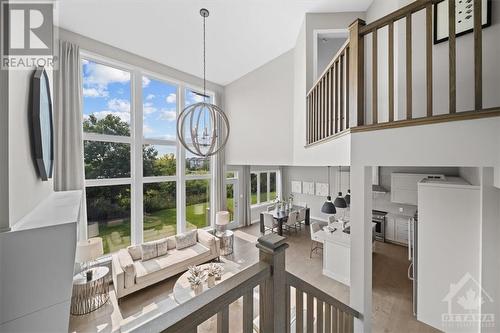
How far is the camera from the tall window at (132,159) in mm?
4180

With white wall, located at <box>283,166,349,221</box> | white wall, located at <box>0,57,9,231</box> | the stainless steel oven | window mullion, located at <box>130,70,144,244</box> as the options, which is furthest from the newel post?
white wall, located at <box>283,166,349,221</box>

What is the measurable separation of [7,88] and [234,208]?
679 cm

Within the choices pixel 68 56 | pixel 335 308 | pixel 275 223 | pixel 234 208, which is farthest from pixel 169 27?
pixel 275 223

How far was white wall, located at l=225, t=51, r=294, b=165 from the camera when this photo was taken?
4.67 m

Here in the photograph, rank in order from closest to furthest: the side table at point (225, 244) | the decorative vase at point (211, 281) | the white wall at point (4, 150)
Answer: the white wall at point (4, 150), the decorative vase at point (211, 281), the side table at point (225, 244)

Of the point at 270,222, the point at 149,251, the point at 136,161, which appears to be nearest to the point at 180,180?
the point at 136,161

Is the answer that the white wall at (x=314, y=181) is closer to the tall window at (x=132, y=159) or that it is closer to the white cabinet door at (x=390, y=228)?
the white cabinet door at (x=390, y=228)

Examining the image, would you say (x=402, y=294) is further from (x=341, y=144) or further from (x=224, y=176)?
(x=224, y=176)

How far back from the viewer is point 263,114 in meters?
5.19

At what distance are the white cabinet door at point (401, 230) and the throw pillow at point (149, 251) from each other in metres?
6.69

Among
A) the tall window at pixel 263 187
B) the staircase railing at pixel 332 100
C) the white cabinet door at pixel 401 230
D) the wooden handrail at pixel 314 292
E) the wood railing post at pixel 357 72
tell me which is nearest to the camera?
the wooden handrail at pixel 314 292

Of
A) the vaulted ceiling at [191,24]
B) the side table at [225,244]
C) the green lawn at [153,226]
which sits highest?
the vaulted ceiling at [191,24]

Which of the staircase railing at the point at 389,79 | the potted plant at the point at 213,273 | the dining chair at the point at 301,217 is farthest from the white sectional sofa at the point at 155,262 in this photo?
the staircase railing at the point at 389,79

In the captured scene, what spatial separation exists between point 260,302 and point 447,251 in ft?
8.85
